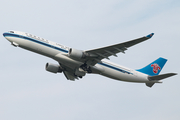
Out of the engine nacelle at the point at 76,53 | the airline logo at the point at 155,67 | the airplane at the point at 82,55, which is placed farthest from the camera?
the airline logo at the point at 155,67

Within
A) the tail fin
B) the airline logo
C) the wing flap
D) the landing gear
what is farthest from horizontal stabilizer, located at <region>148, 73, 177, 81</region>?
the wing flap

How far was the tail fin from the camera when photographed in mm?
43875

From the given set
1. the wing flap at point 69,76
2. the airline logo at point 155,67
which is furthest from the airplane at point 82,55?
the airline logo at point 155,67

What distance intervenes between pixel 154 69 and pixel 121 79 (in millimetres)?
7045

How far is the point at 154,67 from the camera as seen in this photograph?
147 feet

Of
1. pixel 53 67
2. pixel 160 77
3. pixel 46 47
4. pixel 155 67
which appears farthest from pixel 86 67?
pixel 155 67

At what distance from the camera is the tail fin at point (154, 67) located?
144 feet

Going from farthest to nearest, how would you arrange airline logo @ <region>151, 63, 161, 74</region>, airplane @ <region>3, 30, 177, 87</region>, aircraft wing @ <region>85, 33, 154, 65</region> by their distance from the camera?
airline logo @ <region>151, 63, 161, 74</region> < airplane @ <region>3, 30, 177, 87</region> < aircraft wing @ <region>85, 33, 154, 65</region>

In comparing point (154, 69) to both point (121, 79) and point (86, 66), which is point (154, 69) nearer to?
point (121, 79)

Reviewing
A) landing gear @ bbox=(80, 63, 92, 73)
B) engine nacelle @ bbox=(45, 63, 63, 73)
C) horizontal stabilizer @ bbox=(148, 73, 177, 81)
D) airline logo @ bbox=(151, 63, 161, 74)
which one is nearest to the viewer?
landing gear @ bbox=(80, 63, 92, 73)

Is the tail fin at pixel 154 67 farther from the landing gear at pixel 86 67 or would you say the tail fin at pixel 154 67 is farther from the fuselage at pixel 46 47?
the landing gear at pixel 86 67

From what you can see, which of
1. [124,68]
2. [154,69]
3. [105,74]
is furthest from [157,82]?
[105,74]

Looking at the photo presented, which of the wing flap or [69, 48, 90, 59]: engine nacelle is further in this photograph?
the wing flap

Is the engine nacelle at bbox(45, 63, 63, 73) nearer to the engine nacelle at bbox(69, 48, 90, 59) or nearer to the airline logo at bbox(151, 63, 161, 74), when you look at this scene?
the engine nacelle at bbox(69, 48, 90, 59)
